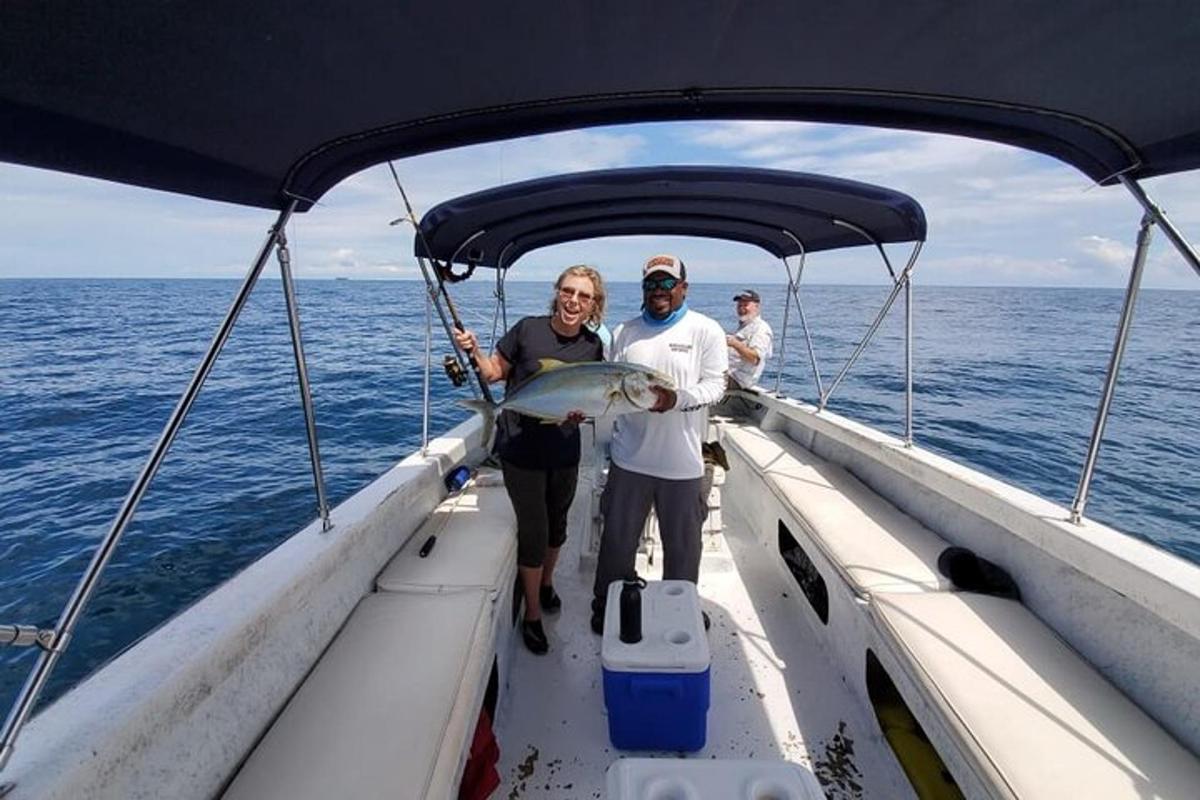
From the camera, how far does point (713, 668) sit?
3180mm

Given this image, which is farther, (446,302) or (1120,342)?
(446,302)

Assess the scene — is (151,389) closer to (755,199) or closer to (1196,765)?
(755,199)

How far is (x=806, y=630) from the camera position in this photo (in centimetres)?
355

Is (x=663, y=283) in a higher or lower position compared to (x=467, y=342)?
higher

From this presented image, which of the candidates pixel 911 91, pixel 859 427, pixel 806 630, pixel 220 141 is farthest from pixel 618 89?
pixel 859 427

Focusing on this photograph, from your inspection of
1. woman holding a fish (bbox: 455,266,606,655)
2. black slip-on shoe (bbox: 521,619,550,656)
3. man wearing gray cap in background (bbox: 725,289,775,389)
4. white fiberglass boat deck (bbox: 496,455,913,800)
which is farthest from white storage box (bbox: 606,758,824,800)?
man wearing gray cap in background (bbox: 725,289,775,389)

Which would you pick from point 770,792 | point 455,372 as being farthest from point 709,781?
point 455,372

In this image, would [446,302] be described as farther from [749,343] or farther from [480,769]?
[749,343]

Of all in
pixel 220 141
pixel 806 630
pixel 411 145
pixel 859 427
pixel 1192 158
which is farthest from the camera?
pixel 859 427

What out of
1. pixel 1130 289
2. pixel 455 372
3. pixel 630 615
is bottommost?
pixel 630 615

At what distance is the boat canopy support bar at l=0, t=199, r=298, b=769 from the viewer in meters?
1.20

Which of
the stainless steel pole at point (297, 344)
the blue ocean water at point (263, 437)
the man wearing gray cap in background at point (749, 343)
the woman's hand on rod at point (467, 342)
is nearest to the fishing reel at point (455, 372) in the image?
the woman's hand on rod at point (467, 342)

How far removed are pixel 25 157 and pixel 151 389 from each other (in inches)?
533

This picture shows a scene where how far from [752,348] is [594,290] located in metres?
4.07
